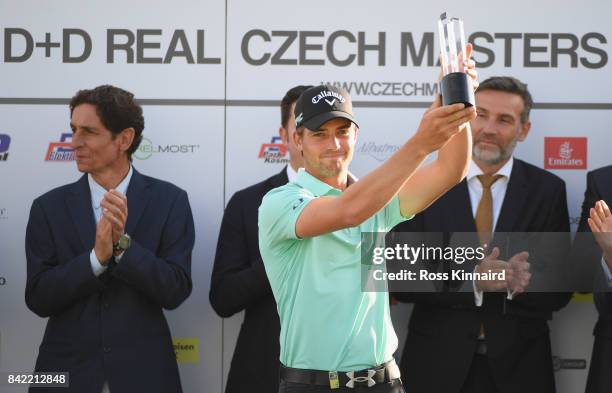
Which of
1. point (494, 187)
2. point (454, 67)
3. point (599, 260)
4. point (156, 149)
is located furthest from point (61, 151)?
point (454, 67)

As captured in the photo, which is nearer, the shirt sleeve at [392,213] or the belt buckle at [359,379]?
the belt buckle at [359,379]

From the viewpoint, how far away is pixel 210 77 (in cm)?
494

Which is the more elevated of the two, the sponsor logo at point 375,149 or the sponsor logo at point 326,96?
the sponsor logo at point 375,149

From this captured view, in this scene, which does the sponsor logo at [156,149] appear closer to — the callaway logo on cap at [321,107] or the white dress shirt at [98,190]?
the white dress shirt at [98,190]

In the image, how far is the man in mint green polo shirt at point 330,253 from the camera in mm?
2902

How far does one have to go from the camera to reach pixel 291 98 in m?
4.59

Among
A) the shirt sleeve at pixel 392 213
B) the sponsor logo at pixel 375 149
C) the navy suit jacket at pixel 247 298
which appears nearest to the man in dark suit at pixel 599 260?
the sponsor logo at pixel 375 149

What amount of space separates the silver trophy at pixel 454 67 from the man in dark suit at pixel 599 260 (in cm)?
162

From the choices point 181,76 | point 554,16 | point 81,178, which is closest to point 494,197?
point 554,16

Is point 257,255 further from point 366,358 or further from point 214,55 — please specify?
point 366,358

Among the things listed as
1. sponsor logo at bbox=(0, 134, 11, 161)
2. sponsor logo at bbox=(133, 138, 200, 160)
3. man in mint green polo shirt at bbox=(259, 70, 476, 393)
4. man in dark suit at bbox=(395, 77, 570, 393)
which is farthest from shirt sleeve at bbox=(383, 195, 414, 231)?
sponsor logo at bbox=(0, 134, 11, 161)

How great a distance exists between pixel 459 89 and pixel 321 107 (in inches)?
28.8

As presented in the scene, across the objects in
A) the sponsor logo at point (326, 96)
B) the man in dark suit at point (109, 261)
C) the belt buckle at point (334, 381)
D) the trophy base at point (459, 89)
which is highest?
the sponsor logo at point (326, 96)

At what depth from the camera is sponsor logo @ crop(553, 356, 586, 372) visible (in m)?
4.91
